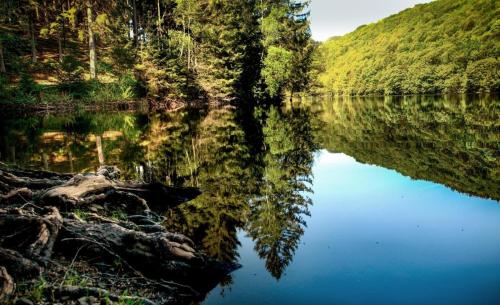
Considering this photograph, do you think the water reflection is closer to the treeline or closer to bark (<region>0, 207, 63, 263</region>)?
bark (<region>0, 207, 63, 263</region>)

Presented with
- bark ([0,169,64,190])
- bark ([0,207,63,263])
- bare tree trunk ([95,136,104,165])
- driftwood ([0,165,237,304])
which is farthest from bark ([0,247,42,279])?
bare tree trunk ([95,136,104,165])

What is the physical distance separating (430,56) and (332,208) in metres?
120

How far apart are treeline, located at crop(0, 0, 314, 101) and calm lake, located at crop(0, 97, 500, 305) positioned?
26.2m

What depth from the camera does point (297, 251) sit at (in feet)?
22.1

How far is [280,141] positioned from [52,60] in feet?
136

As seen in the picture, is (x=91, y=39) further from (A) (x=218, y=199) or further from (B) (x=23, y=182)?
(A) (x=218, y=199)

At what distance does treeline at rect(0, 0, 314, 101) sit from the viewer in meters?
43.8

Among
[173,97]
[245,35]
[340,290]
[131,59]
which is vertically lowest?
[340,290]

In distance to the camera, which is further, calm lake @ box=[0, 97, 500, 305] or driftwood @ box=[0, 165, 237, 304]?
calm lake @ box=[0, 97, 500, 305]

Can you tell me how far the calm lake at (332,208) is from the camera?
217 inches

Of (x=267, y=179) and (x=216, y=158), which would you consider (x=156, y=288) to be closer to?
(x=267, y=179)

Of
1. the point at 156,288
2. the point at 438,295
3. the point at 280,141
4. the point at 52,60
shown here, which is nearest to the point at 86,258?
the point at 156,288

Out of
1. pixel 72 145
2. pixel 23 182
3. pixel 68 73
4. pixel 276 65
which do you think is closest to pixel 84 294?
pixel 23 182

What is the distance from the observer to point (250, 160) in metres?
14.8
